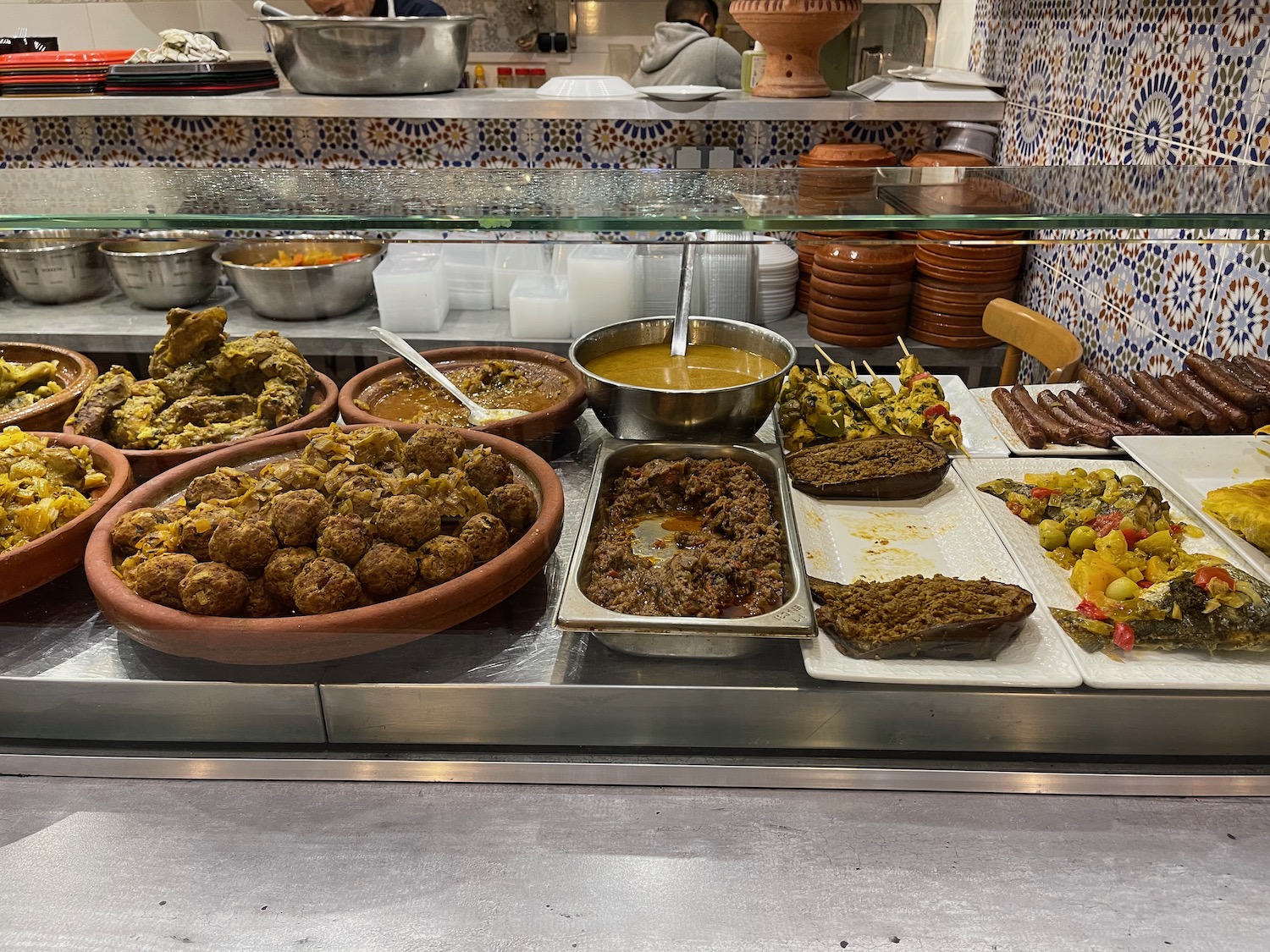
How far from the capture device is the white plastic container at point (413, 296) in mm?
1911

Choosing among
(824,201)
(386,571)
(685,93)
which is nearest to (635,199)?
(824,201)

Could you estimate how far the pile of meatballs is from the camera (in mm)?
1306

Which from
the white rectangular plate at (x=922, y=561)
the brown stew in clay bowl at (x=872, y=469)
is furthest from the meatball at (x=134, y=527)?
the brown stew in clay bowl at (x=872, y=469)

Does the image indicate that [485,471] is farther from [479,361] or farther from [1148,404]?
[1148,404]

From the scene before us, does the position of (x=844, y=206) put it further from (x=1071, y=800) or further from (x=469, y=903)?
(x=469, y=903)

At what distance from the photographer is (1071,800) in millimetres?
1330

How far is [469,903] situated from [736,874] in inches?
14.7

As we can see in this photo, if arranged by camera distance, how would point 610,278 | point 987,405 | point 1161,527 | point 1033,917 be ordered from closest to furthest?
point 1033,917 → point 1161,527 → point 610,278 → point 987,405

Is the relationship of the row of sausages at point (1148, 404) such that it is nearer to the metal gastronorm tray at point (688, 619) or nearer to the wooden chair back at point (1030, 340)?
the wooden chair back at point (1030, 340)

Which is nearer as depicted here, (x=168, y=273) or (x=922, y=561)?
(x=922, y=561)

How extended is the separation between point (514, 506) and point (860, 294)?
1.04 metres

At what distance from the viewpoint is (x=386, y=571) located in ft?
4.37

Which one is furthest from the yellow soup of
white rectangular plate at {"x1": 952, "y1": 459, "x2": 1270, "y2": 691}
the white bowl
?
the white bowl

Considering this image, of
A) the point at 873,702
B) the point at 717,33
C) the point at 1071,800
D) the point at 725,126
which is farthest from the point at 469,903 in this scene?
the point at 717,33
